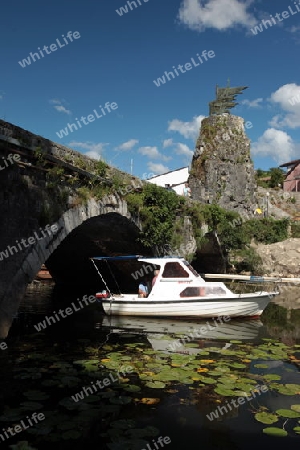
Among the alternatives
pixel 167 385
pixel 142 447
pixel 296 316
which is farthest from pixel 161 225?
pixel 142 447

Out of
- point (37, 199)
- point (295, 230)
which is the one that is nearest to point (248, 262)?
point (295, 230)

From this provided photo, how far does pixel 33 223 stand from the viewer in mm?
9984

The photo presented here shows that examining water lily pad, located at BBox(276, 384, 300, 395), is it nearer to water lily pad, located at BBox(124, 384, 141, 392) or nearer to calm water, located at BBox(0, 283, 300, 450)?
calm water, located at BBox(0, 283, 300, 450)

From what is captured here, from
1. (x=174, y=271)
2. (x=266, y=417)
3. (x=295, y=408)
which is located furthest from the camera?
(x=174, y=271)

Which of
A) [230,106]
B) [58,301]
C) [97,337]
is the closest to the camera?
[97,337]

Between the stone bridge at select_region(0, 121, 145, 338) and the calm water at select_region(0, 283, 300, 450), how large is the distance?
6.92 feet

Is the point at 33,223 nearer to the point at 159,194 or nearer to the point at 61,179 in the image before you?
the point at 61,179

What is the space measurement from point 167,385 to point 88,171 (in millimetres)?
7977

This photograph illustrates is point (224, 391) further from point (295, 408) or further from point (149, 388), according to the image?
Result: point (149, 388)

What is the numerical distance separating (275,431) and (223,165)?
32669 mm

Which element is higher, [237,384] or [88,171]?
[88,171]

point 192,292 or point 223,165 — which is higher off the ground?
point 223,165

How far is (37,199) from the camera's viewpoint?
402 inches

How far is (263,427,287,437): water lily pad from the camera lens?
5699 mm
